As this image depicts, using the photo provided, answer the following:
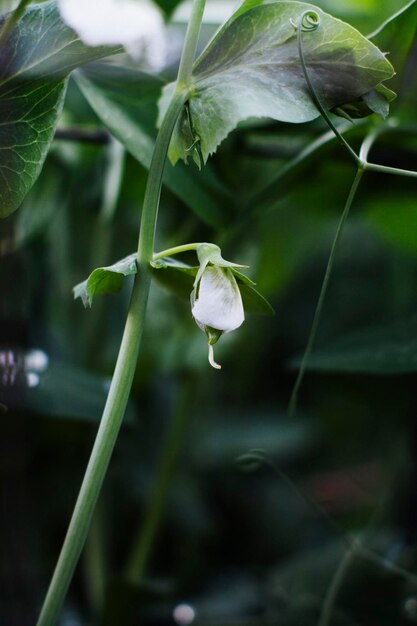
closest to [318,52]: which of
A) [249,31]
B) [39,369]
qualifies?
[249,31]

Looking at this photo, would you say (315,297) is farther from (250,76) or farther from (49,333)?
(250,76)

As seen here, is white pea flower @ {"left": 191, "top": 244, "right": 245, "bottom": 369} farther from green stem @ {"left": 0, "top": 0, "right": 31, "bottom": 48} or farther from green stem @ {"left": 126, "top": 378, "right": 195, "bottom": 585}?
green stem @ {"left": 126, "top": 378, "right": 195, "bottom": 585}

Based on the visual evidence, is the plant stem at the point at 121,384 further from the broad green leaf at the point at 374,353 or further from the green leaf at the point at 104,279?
the broad green leaf at the point at 374,353

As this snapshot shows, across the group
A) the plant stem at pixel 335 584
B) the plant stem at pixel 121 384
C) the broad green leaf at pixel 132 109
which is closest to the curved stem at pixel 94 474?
the plant stem at pixel 121 384

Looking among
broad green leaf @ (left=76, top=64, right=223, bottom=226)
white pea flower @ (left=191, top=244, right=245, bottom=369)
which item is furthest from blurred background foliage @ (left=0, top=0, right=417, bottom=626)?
white pea flower @ (left=191, top=244, right=245, bottom=369)

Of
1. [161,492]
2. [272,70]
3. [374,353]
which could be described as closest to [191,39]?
[272,70]
